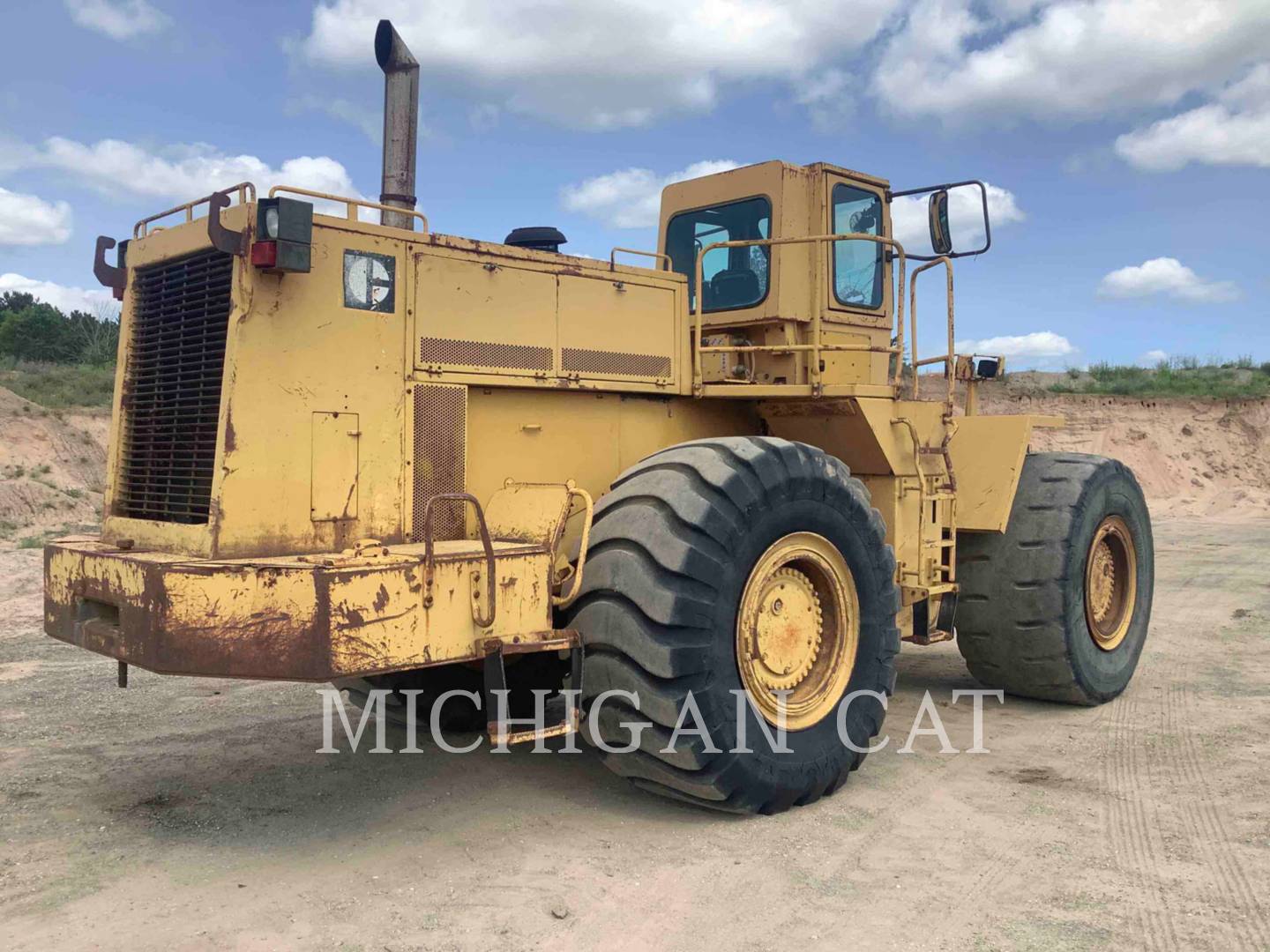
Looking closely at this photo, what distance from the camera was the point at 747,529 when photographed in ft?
15.8

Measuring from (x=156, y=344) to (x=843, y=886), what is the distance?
381 centimetres

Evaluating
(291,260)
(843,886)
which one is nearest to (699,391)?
(291,260)

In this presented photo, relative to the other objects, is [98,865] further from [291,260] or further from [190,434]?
[291,260]

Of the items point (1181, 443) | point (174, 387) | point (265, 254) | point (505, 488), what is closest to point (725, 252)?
point (505, 488)

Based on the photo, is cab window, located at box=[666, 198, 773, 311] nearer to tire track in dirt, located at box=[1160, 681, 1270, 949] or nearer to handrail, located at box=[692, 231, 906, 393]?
handrail, located at box=[692, 231, 906, 393]

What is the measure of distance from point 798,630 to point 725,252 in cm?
268

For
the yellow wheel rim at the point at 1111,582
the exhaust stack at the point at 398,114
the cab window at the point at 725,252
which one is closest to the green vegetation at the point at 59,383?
the cab window at the point at 725,252

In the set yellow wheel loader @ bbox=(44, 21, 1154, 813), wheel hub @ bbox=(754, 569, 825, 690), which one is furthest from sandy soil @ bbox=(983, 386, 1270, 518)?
wheel hub @ bbox=(754, 569, 825, 690)

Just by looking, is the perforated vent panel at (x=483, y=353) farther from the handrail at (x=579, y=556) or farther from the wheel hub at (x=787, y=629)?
the wheel hub at (x=787, y=629)

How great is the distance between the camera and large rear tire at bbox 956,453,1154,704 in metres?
6.93

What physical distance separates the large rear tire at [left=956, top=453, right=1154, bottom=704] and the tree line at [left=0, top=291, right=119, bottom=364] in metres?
28.2

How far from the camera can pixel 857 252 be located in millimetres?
6871

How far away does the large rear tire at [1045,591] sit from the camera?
22.7 ft

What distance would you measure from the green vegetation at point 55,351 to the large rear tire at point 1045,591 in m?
21.6
